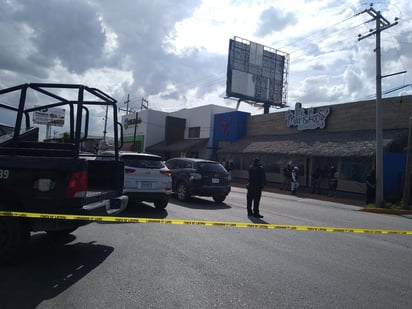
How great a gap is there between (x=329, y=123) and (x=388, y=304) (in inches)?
871

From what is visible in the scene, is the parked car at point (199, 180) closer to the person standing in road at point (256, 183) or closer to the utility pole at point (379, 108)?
the person standing in road at point (256, 183)

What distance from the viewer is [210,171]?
12.9 m

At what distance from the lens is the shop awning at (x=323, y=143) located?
786 inches

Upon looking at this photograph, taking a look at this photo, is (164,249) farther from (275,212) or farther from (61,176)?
(275,212)

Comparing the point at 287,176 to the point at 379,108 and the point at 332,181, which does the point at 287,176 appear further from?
the point at 379,108

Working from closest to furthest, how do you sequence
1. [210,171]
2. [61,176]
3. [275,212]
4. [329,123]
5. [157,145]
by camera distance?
[61,176], [275,212], [210,171], [329,123], [157,145]

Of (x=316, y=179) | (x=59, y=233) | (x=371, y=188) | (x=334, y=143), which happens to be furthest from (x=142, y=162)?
(x=334, y=143)

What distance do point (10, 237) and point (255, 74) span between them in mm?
40984

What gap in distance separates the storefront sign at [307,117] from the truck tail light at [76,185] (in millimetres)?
22446

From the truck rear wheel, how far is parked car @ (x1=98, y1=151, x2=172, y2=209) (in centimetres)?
472

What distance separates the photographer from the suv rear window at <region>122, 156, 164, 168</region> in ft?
33.2

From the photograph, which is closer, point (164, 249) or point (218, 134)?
point (164, 249)

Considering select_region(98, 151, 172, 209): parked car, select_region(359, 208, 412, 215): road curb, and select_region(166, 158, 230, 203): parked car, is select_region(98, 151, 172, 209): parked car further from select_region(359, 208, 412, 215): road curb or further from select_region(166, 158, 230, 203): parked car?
select_region(359, 208, 412, 215): road curb

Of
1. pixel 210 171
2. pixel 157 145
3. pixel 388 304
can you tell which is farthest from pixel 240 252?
pixel 157 145
